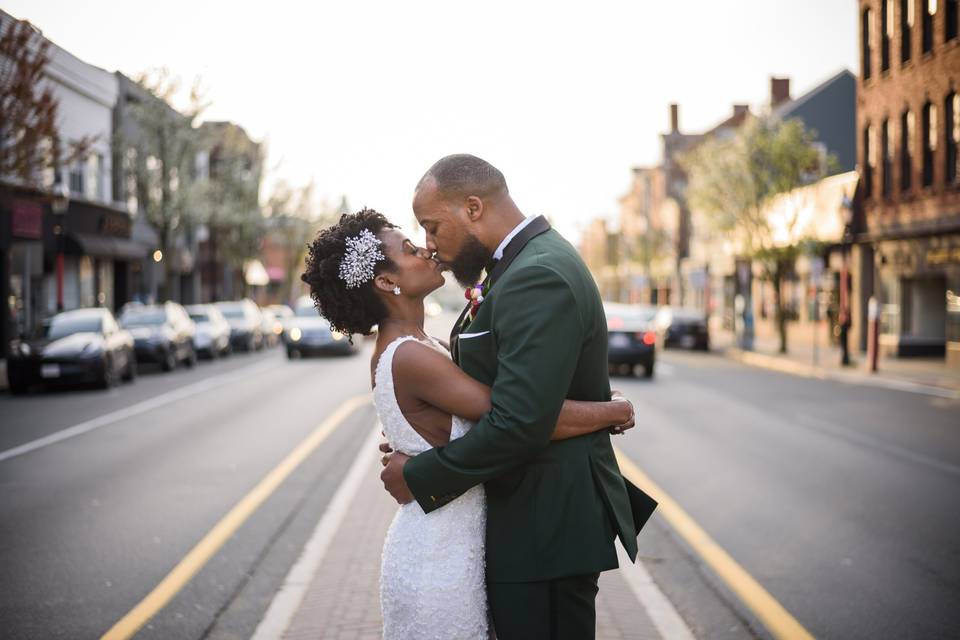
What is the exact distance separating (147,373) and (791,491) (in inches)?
802

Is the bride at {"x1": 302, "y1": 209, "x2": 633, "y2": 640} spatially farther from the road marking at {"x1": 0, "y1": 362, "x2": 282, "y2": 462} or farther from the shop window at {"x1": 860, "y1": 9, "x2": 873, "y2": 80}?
the shop window at {"x1": 860, "y1": 9, "x2": 873, "y2": 80}

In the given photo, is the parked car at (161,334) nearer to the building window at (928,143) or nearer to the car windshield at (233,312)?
the car windshield at (233,312)

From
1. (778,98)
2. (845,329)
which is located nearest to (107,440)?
(845,329)

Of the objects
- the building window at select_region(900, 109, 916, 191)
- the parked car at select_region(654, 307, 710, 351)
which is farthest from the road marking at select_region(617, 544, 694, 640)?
the parked car at select_region(654, 307, 710, 351)

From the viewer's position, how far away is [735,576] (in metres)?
6.38

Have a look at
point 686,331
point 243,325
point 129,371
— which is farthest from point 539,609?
point 243,325

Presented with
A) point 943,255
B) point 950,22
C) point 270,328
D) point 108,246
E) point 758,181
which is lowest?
point 270,328

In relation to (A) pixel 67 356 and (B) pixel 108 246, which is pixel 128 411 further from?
(B) pixel 108 246

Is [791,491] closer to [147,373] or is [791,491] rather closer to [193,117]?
[147,373]

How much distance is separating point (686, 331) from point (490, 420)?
34.9 metres

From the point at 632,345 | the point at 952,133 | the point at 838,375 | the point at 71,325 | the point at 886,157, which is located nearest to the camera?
the point at 71,325

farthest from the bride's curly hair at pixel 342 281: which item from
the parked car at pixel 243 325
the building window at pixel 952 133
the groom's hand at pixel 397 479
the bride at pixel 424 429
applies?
the parked car at pixel 243 325

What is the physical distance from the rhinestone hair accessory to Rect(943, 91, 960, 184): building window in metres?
27.7

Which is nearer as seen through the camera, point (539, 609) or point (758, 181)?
point (539, 609)
